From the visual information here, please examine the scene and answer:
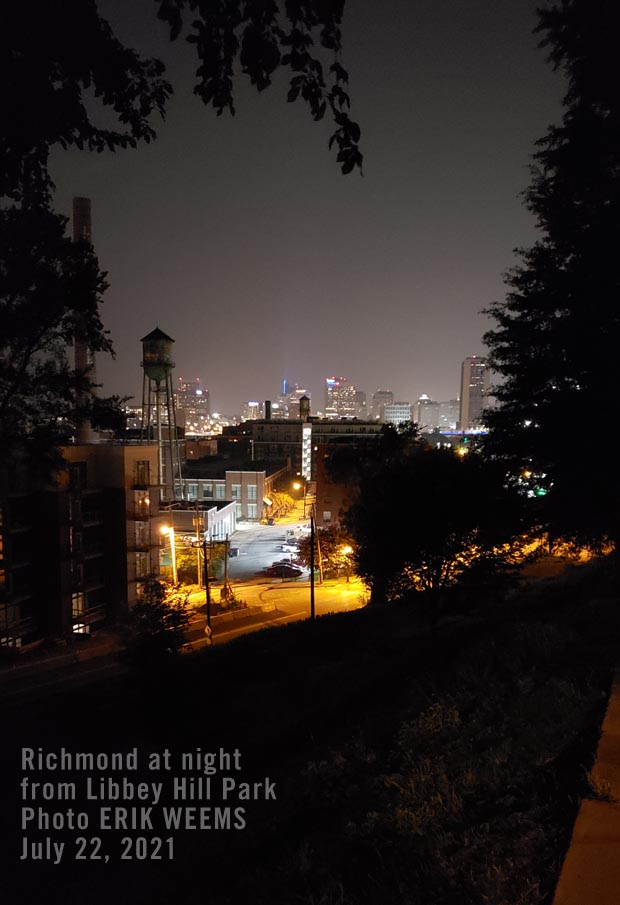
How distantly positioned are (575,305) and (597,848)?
9.69 metres

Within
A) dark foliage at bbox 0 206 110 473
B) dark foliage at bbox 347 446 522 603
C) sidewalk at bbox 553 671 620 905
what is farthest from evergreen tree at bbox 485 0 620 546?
dark foliage at bbox 0 206 110 473

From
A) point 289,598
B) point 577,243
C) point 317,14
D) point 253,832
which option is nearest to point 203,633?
point 289,598

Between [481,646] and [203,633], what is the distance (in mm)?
21549

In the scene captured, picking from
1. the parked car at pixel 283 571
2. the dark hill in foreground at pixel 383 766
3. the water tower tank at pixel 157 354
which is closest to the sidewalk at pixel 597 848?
the dark hill in foreground at pixel 383 766

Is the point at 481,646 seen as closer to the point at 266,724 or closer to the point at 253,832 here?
the point at 266,724

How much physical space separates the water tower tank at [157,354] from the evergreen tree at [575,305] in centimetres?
4406

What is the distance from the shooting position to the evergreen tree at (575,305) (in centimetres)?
948

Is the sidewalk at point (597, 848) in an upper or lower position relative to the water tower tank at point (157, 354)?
lower

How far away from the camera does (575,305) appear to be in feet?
34.3

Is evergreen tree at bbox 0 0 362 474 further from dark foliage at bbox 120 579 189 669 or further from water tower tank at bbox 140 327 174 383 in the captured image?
water tower tank at bbox 140 327 174 383

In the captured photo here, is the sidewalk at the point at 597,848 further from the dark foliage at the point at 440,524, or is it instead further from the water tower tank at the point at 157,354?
the water tower tank at the point at 157,354

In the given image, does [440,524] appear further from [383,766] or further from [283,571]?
[283,571]

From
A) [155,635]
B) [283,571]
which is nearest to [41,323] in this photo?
[155,635]

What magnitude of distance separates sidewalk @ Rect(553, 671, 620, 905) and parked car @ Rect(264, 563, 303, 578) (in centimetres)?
3945
